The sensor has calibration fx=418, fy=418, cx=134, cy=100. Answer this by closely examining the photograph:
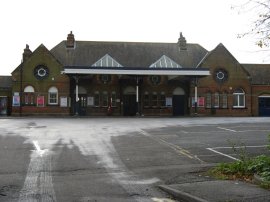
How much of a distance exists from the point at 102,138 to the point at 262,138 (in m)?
7.63

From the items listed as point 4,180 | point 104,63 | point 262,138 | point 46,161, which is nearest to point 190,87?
point 104,63

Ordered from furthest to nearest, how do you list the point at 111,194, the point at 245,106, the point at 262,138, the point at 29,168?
the point at 245,106
the point at 262,138
the point at 29,168
the point at 111,194

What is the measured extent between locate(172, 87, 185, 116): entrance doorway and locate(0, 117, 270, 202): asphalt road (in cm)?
2342

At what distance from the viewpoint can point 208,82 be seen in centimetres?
4616

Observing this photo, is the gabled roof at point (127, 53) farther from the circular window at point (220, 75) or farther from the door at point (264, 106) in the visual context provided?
the door at point (264, 106)

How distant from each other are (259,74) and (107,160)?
130 ft

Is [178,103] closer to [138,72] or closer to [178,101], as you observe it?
[178,101]

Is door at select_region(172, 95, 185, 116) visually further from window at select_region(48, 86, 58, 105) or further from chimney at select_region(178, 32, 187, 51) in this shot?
window at select_region(48, 86, 58, 105)

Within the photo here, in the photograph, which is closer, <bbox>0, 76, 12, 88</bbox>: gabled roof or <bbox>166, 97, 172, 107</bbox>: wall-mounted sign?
<bbox>166, 97, 172, 107</bbox>: wall-mounted sign

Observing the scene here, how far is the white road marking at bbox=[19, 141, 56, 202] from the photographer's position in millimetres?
8578

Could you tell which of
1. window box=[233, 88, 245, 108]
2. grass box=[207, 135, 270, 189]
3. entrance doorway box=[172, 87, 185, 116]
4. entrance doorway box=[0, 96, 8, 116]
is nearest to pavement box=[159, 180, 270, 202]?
grass box=[207, 135, 270, 189]

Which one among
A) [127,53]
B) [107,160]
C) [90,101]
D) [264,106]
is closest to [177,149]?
[107,160]

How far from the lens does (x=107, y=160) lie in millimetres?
13922

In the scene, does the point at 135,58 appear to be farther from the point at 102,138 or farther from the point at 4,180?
the point at 4,180
